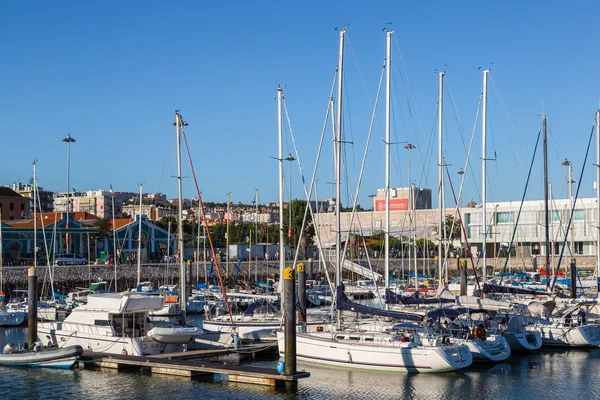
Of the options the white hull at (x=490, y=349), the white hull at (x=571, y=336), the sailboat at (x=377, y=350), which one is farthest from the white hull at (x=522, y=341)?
the sailboat at (x=377, y=350)

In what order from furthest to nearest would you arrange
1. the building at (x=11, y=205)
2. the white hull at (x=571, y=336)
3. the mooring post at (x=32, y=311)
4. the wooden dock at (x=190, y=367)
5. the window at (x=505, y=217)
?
1. the building at (x=11, y=205)
2. the window at (x=505, y=217)
3. the white hull at (x=571, y=336)
4. the mooring post at (x=32, y=311)
5. the wooden dock at (x=190, y=367)

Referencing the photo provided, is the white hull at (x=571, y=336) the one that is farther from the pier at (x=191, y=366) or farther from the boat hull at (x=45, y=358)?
the boat hull at (x=45, y=358)

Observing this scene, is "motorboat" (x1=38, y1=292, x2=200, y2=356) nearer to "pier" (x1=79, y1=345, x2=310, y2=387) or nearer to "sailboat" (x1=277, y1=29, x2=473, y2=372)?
"pier" (x1=79, y1=345, x2=310, y2=387)

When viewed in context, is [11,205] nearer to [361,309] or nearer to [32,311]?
[32,311]

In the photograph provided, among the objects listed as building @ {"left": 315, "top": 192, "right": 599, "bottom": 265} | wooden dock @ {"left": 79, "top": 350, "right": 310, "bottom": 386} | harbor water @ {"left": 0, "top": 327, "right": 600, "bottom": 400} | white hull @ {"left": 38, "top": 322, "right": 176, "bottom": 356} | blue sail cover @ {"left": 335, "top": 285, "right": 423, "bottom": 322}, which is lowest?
harbor water @ {"left": 0, "top": 327, "right": 600, "bottom": 400}

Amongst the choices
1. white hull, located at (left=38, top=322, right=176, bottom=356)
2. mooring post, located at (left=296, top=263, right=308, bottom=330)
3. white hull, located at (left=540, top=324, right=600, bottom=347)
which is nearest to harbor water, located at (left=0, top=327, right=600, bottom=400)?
white hull, located at (left=38, top=322, right=176, bottom=356)

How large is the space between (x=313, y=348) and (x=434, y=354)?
4.98 meters

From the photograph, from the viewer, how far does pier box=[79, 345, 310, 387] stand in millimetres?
29578

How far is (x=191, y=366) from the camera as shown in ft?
104

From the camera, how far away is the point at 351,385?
98.6 feet

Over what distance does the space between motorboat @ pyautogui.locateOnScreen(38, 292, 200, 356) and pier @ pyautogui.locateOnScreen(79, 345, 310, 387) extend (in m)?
0.78

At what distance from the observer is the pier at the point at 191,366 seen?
97.0 ft

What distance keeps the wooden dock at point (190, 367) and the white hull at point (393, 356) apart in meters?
3.16

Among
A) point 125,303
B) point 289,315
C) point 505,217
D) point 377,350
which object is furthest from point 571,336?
point 505,217
